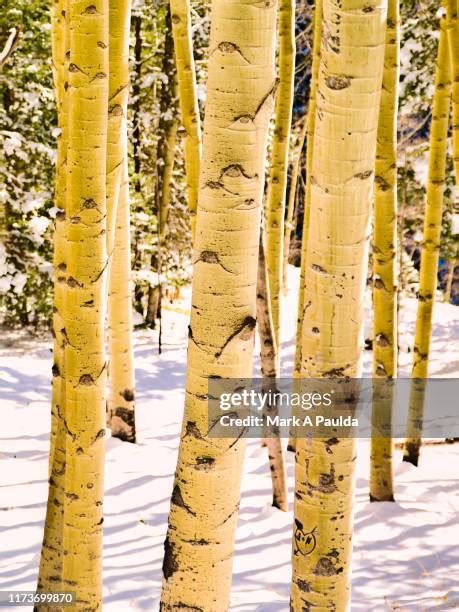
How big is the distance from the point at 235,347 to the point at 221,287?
15cm

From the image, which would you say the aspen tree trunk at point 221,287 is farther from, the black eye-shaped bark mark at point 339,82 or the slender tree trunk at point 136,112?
the slender tree trunk at point 136,112

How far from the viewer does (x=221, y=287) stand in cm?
145

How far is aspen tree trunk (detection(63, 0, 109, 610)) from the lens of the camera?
2.08 meters

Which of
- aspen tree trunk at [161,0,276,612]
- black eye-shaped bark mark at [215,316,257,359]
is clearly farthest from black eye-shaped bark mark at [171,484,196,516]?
black eye-shaped bark mark at [215,316,257,359]

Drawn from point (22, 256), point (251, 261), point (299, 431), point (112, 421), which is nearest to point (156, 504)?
point (112, 421)

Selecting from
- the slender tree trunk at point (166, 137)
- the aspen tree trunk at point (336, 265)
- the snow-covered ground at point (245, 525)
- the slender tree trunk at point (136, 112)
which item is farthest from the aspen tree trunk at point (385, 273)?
the slender tree trunk at point (136, 112)

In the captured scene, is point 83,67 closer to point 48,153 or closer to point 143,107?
point 48,153

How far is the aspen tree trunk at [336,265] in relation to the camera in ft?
4.75

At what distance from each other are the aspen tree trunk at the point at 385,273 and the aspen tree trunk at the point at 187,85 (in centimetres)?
125

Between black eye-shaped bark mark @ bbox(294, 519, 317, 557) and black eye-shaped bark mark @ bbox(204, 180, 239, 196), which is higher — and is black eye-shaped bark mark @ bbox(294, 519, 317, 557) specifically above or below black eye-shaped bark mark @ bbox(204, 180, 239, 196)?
below

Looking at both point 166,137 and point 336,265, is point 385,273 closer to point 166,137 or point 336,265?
point 336,265

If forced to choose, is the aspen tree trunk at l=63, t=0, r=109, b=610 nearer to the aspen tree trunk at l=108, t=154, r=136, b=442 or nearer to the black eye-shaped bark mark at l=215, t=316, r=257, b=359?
the black eye-shaped bark mark at l=215, t=316, r=257, b=359

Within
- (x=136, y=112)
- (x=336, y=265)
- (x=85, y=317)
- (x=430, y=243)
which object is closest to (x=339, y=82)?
(x=336, y=265)

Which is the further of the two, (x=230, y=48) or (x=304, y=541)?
(x=304, y=541)
